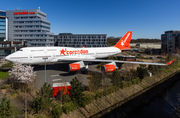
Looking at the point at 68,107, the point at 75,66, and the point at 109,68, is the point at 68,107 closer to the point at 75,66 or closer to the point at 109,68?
the point at 75,66

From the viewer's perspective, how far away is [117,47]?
40.8 m

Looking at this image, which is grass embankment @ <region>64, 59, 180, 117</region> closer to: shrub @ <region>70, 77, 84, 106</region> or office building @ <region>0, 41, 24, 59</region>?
shrub @ <region>70, 77, 84, 106</region>

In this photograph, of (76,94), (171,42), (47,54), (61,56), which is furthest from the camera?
(171,42)

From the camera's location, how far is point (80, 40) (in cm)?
9962

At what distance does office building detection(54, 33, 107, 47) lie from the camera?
323 ft

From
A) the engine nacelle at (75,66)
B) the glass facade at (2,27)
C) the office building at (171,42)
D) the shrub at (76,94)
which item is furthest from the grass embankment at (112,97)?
the glass facade at (2,27)

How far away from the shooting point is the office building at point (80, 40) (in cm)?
9856

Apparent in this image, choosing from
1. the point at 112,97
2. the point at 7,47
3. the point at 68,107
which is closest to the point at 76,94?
the point at 68,107

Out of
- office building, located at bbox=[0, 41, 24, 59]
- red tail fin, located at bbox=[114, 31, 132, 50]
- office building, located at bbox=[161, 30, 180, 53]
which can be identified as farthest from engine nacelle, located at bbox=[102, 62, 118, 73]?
office building, located at bbox=[161, 30, 180, 53]

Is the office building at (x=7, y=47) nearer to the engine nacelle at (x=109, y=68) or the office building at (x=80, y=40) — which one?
the engine nacelle at (x=109, y=68)

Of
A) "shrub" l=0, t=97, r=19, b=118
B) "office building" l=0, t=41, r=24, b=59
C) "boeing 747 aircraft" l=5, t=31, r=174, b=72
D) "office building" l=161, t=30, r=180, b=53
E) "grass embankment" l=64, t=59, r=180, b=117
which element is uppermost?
"office building" l=161, t=30, r=180, b=53

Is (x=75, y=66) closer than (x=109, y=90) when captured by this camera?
No

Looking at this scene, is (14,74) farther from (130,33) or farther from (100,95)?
(130,33)

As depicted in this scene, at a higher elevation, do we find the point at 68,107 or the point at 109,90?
the point at 109,90
